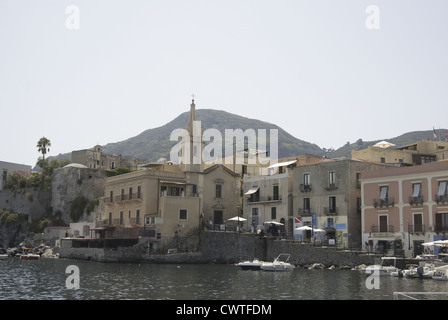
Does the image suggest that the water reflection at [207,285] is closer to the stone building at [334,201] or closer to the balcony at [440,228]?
the balcony at [440,228]

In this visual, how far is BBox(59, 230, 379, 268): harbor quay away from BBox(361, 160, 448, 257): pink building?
466 centimetres

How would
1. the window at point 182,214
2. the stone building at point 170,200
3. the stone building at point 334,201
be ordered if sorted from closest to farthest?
the stone building at point 334,201 < the stone building at point 170,200 < the window at point 182,214

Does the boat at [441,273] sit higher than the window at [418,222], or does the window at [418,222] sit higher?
the window at [418,222]

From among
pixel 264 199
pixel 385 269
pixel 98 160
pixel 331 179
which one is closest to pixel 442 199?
pixel 385 269

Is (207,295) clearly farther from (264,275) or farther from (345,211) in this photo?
(345,211)

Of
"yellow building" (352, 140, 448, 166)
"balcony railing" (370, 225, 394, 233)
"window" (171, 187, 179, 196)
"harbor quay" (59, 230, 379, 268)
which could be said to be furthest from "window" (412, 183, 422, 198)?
"window" (171, 187, 179, 196)

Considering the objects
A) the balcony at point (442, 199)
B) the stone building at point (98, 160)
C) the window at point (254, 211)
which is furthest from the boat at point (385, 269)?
the stone building at point (98, 160)

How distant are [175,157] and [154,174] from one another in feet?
53.8

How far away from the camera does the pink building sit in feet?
144

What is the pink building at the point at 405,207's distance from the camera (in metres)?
44.0

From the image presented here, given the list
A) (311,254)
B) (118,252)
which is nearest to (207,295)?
(311,254)

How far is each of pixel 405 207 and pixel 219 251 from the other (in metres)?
18.9

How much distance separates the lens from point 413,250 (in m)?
44.6

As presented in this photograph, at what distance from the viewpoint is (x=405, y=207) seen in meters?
46.3
